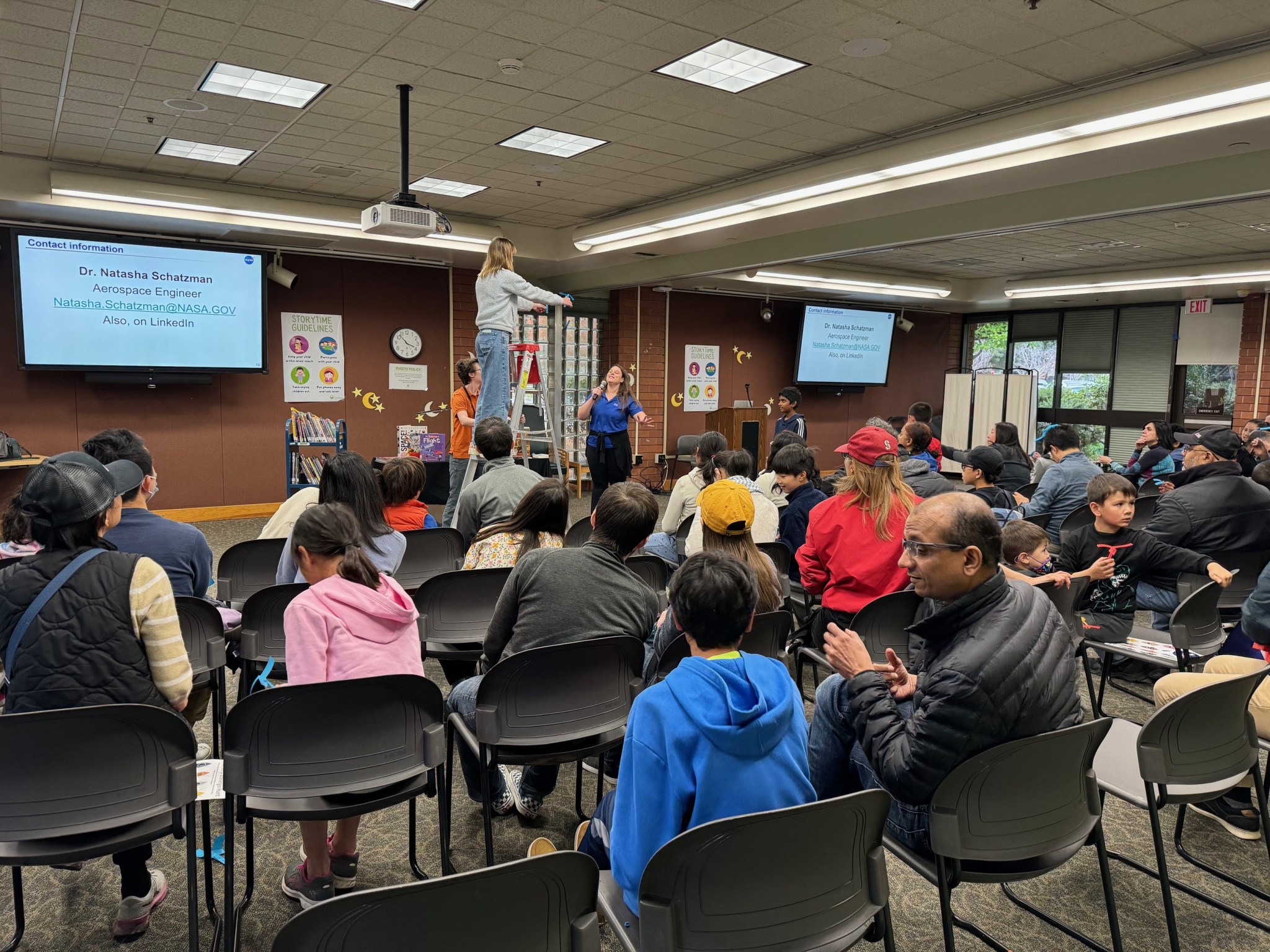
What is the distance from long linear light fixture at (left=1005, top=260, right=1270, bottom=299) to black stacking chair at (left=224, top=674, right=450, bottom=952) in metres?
11.5

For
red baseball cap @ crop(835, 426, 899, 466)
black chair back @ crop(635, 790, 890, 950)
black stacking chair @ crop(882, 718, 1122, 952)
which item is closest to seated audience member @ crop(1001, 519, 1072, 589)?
red baseball cap @ crop(835, 426, 899, 466)

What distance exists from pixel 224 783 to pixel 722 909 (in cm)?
120

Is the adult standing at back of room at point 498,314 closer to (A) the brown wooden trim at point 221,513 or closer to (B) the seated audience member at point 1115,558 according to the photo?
(B) the seated audience member at point 1115,558

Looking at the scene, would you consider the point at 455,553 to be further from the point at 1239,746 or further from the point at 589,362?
the point at 589,362

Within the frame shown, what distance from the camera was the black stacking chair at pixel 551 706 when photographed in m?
2.16

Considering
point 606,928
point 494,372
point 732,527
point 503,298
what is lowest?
point 606,928

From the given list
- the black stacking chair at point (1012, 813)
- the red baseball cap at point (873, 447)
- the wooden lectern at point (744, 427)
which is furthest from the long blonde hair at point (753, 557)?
the wooden lectern at point (744, 427)

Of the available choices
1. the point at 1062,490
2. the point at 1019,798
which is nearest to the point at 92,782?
the point at 1019,798

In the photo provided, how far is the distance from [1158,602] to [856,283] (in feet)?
28.2

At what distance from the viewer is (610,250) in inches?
345

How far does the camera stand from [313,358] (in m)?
9.08

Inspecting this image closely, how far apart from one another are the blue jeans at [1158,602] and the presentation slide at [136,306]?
7.89 metres

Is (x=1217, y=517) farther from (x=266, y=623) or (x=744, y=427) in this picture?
(x=744, y=427)

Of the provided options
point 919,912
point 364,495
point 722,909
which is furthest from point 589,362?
point 722,909
